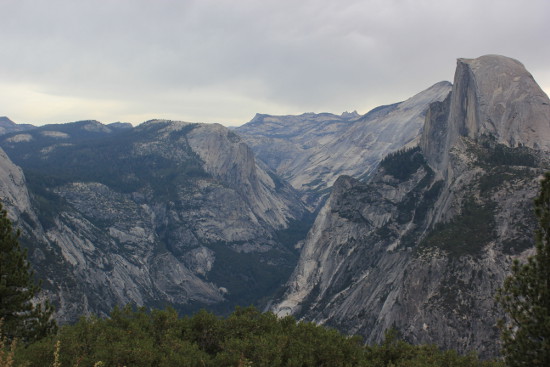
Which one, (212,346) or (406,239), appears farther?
(406,239)

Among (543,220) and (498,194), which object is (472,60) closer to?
(498,194)

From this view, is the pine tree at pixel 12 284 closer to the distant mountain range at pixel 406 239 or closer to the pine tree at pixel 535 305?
the pine tree at pixel 535 305

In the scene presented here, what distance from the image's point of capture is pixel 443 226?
97875mm

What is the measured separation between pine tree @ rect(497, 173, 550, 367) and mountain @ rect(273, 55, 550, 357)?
4977cm

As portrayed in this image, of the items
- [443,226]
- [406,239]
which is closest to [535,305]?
[443,226]

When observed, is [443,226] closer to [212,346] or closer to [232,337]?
[212,346]

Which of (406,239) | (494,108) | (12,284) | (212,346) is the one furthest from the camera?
(406,239)

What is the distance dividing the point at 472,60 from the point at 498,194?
73.4m

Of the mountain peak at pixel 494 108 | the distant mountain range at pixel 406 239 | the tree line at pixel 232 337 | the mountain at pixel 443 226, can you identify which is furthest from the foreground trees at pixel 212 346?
the mountain peak at pixel 494 108

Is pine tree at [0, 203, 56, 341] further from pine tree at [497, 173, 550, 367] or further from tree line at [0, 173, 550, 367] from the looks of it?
pine tree at [497, 173, 550, 367]

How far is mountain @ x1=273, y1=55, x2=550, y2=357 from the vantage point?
7794cm

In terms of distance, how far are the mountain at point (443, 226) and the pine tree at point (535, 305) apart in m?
49.8

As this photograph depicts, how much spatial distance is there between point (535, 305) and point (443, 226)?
7628 cm

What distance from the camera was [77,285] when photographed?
4791 inches
